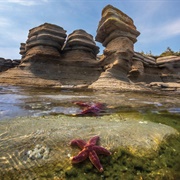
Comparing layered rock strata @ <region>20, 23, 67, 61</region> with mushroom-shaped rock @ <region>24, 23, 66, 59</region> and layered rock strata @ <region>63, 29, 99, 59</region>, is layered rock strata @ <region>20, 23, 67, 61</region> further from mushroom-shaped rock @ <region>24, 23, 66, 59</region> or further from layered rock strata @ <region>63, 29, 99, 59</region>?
layered rock strata @ <region>63, 29, 99, 59</region>

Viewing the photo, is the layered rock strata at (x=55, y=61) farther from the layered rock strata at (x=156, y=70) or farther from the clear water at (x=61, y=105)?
the clear water at (x=61, y=105)

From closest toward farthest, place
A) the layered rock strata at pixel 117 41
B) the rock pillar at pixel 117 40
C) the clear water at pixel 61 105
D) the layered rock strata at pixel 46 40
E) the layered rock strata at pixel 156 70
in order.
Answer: the clear water at pixel 61 105, the layered rock strata at pixel 117 41, the rock pillar at pixel 117 40, the layered rock strata at pixel 46 40, the layered rock strata at pixel 156 70

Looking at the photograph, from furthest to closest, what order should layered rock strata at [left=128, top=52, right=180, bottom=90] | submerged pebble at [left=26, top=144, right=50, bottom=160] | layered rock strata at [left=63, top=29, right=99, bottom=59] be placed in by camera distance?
layered rock strata at [left=128, top=52, right=180, bottom=90] → layered rock strata at [left=63, top=29, right=99, bottom=59] → submerged pebble at [left=26, top=144, right=50, bottom=160]

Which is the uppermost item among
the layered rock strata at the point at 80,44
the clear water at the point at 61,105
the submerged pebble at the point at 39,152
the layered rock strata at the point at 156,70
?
the layered rock strata at the point at 80,44

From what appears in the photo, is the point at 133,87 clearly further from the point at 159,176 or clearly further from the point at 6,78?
the point at 159,176

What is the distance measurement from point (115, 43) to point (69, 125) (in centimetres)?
2386

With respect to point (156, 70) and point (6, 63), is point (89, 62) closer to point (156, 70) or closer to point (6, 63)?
point (156, 70)

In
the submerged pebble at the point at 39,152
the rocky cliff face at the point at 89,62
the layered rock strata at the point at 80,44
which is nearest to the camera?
the submerged pebble at the point at 39,152

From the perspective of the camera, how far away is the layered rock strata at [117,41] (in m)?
26.0

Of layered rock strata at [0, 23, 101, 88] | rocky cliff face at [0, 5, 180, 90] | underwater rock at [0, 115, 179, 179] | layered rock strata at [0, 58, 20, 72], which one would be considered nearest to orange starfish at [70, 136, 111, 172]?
underwater rock at [0, 115, 179, 179]

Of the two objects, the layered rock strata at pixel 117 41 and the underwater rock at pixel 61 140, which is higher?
the layered rock strata at pixel 117 41

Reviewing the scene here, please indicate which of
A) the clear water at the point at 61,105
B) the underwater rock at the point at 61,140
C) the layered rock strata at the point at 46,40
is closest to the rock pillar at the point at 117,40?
the layered rock strata at the point at 46,40

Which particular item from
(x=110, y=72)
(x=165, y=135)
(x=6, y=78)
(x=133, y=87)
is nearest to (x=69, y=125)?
(x=165, y=135)

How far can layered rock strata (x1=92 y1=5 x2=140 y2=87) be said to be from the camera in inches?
1025
